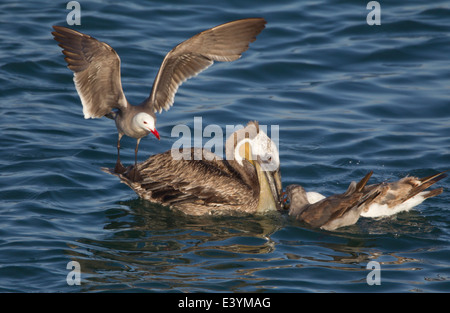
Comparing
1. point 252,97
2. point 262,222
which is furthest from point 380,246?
point 252,97

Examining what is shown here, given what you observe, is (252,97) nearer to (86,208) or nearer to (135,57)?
(135,57)

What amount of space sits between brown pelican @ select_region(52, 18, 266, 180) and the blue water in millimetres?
1194

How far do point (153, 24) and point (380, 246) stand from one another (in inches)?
350

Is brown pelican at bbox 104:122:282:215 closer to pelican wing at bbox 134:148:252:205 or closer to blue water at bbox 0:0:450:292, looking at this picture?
pelican wing at bbox 134:148:252:205

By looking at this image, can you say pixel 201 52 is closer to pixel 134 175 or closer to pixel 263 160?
pixel 263 160

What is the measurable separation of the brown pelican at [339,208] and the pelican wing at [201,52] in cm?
208

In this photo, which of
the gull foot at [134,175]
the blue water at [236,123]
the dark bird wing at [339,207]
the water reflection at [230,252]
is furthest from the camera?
the gull foot at [134,175]

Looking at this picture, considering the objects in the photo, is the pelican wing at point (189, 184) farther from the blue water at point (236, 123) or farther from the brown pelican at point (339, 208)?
the brown pelican at point (339, 208)

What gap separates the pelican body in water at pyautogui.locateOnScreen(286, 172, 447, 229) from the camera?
8.31m

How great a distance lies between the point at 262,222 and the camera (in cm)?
891

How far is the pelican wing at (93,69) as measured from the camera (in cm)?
821

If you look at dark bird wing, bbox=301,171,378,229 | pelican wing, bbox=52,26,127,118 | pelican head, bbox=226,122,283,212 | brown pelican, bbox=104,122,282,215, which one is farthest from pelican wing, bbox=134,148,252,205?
dark bird wing, bbox=301,171,378,229

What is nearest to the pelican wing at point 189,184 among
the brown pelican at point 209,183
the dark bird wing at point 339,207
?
the brown pelican at point 209,183

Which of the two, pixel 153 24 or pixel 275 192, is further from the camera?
pixel 153 24
